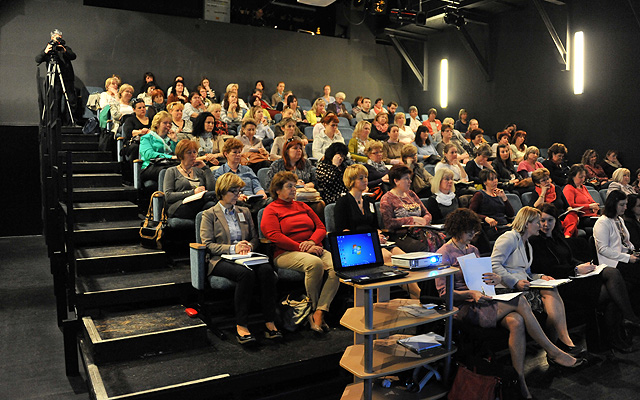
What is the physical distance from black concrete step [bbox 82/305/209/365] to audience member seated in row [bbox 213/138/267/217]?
1064mm

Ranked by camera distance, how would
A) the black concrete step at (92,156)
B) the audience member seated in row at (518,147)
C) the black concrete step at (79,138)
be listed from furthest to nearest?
the audience member seated in row at (518,147), the black concrete step at (79,138), the black concrete step at (92,156)

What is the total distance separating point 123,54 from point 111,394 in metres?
7.57

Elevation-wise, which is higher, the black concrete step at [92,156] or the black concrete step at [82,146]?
the black concrete step at [82,146]

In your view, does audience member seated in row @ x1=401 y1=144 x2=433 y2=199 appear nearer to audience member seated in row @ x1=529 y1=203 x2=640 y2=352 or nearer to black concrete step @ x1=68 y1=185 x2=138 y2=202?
audience member seated in row @ x1=529 y1=203 x2=640 y2=352

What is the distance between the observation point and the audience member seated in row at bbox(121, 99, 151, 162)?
518cm

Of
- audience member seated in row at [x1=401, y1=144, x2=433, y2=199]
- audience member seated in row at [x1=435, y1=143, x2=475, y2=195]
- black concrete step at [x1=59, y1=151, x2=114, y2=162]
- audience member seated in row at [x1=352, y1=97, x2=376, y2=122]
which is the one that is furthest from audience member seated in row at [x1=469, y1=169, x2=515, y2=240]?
audience member seated in row at [x1=352, y1=97, x2=376, y2=122]

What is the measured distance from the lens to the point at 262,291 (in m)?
3.35

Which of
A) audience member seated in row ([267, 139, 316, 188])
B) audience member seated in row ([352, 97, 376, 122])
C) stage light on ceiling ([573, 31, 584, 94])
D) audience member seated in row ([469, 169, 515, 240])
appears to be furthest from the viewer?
audience member seated in row ([352, 97, 376, 122])

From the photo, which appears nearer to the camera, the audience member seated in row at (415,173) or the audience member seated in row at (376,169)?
the audience member seated in row at (376,169)

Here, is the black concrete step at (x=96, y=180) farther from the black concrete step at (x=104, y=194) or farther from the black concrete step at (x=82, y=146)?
the black concrete step at (x=82, y=146)

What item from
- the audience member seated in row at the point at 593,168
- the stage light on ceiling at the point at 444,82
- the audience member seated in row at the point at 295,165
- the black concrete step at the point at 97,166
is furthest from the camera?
the stage light on ceiling at the point at 444,82

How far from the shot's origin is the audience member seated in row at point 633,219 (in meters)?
4.77

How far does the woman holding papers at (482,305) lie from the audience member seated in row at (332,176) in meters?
1.49

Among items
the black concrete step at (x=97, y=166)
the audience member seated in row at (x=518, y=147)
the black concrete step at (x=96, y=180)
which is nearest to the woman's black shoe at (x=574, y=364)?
the black concrete step at (x=96, y=180)
